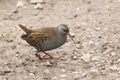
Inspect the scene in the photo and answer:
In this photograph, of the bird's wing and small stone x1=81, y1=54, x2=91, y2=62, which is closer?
the bird's wing

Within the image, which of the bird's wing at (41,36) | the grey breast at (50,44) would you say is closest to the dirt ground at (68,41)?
the grey breast at (50,44)

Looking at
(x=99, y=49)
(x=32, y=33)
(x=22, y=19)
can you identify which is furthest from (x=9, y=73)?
(x=22, y=19)

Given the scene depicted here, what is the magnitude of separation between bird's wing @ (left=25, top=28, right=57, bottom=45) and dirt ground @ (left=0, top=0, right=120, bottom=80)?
0.46 metres

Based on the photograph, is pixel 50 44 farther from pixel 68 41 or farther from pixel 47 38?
pixel 68 41

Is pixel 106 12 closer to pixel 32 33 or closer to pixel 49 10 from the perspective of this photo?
pixel 49 10

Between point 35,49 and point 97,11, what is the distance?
8.56ft

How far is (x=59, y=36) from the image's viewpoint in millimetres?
9117

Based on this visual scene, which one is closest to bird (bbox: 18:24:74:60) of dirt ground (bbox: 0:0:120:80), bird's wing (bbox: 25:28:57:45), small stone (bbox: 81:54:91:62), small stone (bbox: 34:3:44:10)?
bird's wing (bbox: 25:28:57:45)

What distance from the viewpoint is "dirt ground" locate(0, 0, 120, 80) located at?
8633 mm

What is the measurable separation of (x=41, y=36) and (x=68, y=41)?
1.43m

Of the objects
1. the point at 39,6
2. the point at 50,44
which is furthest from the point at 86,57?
the point at 39,6

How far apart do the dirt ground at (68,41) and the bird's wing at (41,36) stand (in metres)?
0.46

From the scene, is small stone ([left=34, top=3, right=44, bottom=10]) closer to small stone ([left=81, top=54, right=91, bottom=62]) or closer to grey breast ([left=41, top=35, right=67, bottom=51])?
small stone ([left=81, top=54, right=91, bottom=62])

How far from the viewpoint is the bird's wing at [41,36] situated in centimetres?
900
